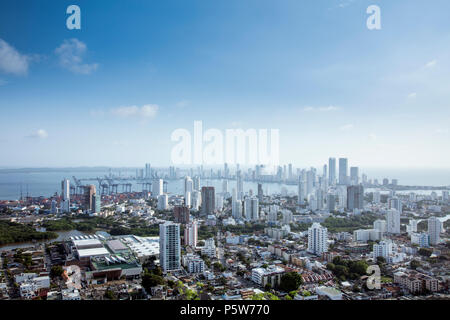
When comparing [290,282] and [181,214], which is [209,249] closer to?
[181,214]

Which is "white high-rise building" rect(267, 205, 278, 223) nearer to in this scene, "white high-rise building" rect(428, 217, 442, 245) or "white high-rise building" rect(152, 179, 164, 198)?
"white high-rise building" rect(152, 179, 164, 198)

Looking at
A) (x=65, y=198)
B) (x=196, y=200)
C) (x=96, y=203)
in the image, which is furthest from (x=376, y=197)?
(x=65, y=198)

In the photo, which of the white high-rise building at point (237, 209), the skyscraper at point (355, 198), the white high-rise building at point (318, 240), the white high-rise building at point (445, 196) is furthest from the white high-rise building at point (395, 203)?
the white high-rise building at point (237, 209)

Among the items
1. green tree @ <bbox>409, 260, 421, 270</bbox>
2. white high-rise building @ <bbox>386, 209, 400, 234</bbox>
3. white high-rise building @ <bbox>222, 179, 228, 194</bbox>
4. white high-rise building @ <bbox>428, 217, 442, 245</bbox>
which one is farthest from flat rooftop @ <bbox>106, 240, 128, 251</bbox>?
white high-rise building @ <bbox>386, 209, 400, 234</bbox>
